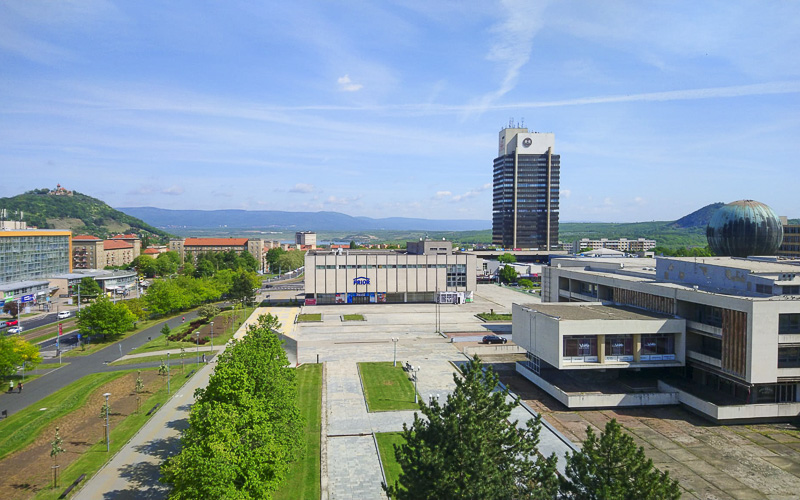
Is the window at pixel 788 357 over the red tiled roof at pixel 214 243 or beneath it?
beneath

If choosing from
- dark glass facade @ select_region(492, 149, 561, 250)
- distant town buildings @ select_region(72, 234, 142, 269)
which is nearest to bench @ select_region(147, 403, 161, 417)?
distant town buildings @ select_region(72, 234, 142, 269)

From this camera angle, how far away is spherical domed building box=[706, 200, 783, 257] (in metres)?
54.7

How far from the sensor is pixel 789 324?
113 ft

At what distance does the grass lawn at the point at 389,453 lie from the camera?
85.9 ft

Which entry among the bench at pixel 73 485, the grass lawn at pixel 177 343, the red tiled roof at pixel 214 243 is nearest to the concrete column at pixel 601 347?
the bench at pixel 73 485

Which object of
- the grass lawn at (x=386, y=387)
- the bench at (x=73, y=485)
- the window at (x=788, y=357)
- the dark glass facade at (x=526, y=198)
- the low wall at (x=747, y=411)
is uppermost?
the dark glass facade at (x=526, y=198)

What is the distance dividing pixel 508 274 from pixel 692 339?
8523 cm

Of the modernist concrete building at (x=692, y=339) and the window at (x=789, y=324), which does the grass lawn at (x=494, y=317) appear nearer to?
the modernist concrete building at (x=692, y=339)

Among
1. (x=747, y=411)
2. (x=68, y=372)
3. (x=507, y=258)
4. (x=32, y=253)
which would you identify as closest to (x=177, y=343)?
(x=68, y=372)

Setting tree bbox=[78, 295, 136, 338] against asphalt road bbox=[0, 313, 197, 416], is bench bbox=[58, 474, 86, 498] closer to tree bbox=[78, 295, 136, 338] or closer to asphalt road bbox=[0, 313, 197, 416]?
→ asphalt road bbox=[0, 313, 197, 416]

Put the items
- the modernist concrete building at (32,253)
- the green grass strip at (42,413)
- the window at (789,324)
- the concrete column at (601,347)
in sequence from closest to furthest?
the green grass strip at (42,413) → the window at (789,324) → the concrete column at (601,347) → the modernist concrete building at (32,253)

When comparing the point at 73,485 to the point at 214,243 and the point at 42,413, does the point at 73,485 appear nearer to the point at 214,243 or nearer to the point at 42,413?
the point at 42,413

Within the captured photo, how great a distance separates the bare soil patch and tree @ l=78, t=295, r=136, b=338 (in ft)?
60.3

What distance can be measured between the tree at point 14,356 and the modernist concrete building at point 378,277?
4947 centimetres
